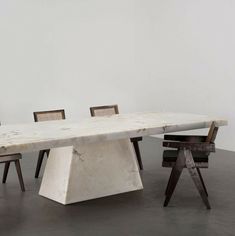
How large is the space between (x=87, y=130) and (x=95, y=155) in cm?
43

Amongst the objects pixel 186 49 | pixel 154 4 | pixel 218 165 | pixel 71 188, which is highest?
pixel 154 4

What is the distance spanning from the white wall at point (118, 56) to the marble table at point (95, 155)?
7.26ft

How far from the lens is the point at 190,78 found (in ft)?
20.5

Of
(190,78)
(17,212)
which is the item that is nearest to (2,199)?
(17,212)

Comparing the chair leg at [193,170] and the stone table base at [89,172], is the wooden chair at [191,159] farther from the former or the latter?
the stone table base at [89,172]

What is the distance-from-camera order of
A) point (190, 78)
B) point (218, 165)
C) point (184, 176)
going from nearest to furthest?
point (184, 176)
point (218, 165)
point (190, 78)

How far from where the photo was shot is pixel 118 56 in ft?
24.3

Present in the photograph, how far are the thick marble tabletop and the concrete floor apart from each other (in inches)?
23.4

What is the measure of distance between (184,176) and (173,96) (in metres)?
2.56

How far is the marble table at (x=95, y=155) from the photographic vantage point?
3211 mm

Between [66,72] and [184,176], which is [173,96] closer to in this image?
[66,72]

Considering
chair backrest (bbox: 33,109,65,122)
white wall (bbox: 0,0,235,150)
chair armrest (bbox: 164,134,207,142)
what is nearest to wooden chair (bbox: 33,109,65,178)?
chair backrest (bbox: 33,109,65,122)

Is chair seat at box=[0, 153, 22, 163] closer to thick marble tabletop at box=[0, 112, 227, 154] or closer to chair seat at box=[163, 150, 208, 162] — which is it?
thick marble tabletop at box=[0, 112, 227, 154]

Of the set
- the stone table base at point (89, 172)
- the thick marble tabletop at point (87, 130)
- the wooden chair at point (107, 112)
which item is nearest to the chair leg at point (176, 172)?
the thick marble tabletop at point (87, 130)
